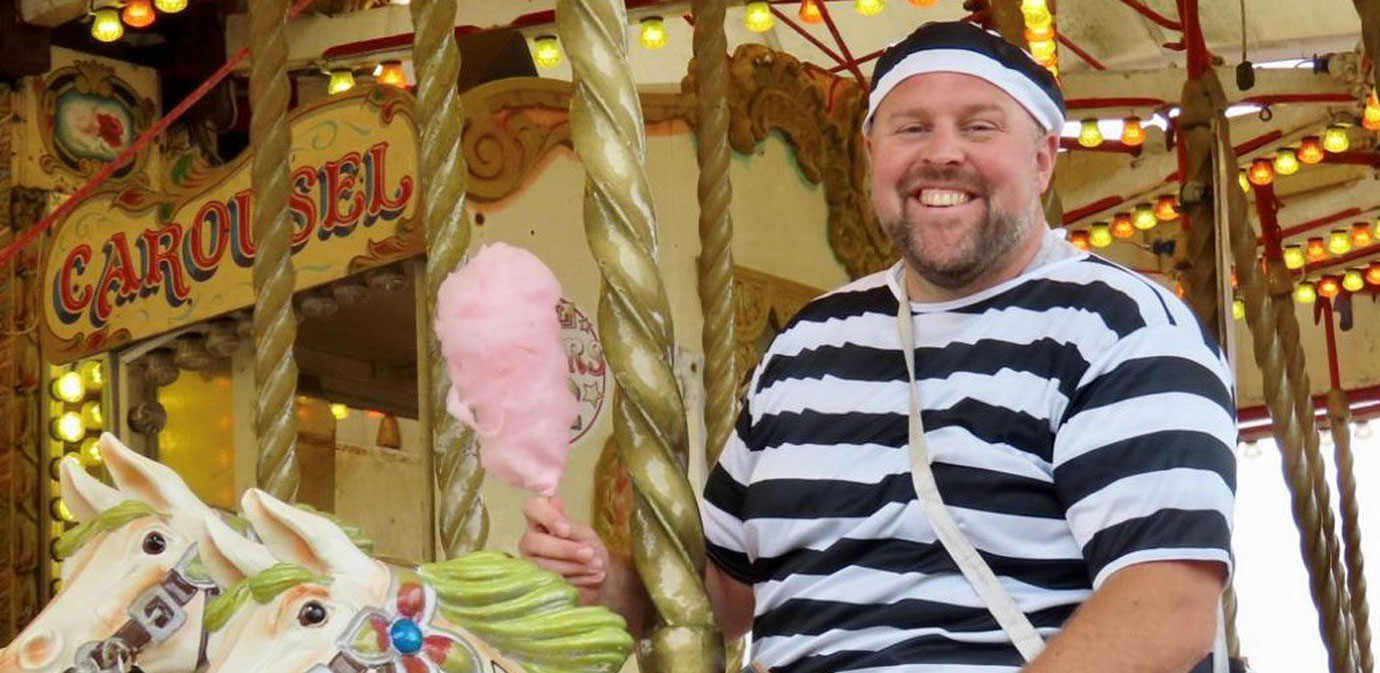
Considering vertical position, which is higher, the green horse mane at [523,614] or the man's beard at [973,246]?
the man's beard at [973,246]

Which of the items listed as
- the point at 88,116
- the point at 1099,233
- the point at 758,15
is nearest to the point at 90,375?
the point at 88,116

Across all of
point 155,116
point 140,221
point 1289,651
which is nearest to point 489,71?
point 140,221

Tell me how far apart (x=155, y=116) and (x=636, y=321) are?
24.4 ft

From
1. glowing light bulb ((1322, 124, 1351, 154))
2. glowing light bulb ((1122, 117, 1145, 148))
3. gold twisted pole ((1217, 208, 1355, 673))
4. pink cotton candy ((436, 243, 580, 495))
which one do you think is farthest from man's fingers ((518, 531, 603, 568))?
glowing light bulb ((1322, 124, 1351, 154))

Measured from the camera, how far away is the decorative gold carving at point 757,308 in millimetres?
6090

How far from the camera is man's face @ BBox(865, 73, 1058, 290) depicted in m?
2.41

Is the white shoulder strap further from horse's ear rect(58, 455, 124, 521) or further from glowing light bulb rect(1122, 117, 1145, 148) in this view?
glowing light bulb rect(1122, 117, 1145, 148)

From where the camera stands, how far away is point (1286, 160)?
965cm

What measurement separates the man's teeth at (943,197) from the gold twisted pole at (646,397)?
12.4 inches

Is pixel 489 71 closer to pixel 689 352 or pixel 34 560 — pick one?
pixel 689 352

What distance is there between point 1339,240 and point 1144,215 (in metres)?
1.14

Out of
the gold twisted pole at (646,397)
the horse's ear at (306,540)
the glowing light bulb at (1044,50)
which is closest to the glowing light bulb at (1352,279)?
the glowing light bulb at (1044,50)

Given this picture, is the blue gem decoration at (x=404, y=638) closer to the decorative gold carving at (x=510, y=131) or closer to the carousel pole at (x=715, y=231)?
the carousel pole at (x=715, y=231)

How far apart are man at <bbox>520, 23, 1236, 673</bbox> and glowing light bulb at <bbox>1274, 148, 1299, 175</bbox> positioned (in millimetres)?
7473
